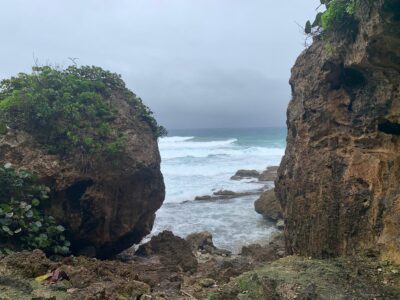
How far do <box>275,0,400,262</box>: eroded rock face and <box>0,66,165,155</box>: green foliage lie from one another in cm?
430

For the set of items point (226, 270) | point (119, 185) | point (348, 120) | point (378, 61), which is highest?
point (378, 61)

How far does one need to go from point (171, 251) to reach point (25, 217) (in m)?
3.78

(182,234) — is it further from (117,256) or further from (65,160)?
(65,160)

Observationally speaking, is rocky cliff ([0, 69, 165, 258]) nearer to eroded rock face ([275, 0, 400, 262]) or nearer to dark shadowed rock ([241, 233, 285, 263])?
dark shadowed rock ([241, 233, 285, 263])

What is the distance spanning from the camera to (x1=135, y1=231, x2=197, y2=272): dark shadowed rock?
9.22 m

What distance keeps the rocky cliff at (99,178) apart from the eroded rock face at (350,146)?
12.3ft

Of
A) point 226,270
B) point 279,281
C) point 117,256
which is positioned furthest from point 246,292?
point 117,256

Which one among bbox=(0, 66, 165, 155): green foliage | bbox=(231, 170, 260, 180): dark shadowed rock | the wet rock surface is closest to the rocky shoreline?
bbox=(0, 66, 165, 155): green foliage

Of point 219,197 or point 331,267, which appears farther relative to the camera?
point 219,197

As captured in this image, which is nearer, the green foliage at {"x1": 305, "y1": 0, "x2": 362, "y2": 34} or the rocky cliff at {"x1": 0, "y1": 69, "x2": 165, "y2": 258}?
the green foliage at {"x1": 305, "y1": 0, "x2": 362, "y2": 34}

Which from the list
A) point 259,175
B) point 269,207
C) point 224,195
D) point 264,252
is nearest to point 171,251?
point 264,252

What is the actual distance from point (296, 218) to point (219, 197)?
46.3 feet

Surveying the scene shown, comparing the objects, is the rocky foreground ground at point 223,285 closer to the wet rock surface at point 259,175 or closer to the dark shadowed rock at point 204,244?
the dark shadowed rock at point 204,244

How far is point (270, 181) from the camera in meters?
26.7
